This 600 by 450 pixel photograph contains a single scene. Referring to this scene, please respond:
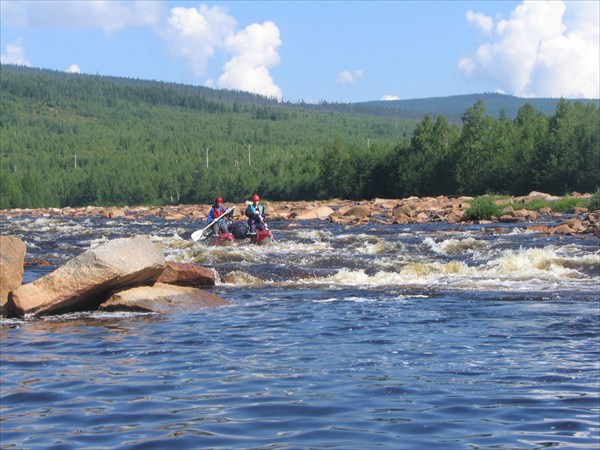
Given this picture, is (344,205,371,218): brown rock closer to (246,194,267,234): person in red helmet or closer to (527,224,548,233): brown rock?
(527,224,548,233): brown rock

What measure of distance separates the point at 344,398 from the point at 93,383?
2621mm

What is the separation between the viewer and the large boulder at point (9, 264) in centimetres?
1500

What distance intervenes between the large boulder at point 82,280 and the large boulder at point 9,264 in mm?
663

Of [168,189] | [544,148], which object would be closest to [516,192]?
[544,148]

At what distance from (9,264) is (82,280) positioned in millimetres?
1675

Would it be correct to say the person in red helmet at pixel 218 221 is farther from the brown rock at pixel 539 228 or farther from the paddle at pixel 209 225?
the brown rock at pixel 539 228

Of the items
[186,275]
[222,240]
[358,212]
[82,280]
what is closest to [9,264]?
[82,280]

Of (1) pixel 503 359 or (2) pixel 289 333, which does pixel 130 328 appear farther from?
(1) pixel 503 359

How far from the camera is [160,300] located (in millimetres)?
14945

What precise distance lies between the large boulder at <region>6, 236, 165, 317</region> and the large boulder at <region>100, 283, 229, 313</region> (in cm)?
28

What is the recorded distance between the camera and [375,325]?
42.5ft

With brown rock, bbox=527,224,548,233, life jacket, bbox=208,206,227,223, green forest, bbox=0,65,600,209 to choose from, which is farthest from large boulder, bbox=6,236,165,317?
green forest, bbox=0,65,600,209

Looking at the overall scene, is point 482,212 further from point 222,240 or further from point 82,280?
point 82,280

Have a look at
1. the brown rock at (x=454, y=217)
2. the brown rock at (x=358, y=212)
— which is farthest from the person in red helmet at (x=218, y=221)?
the brown rock at (x=358, y=212)
